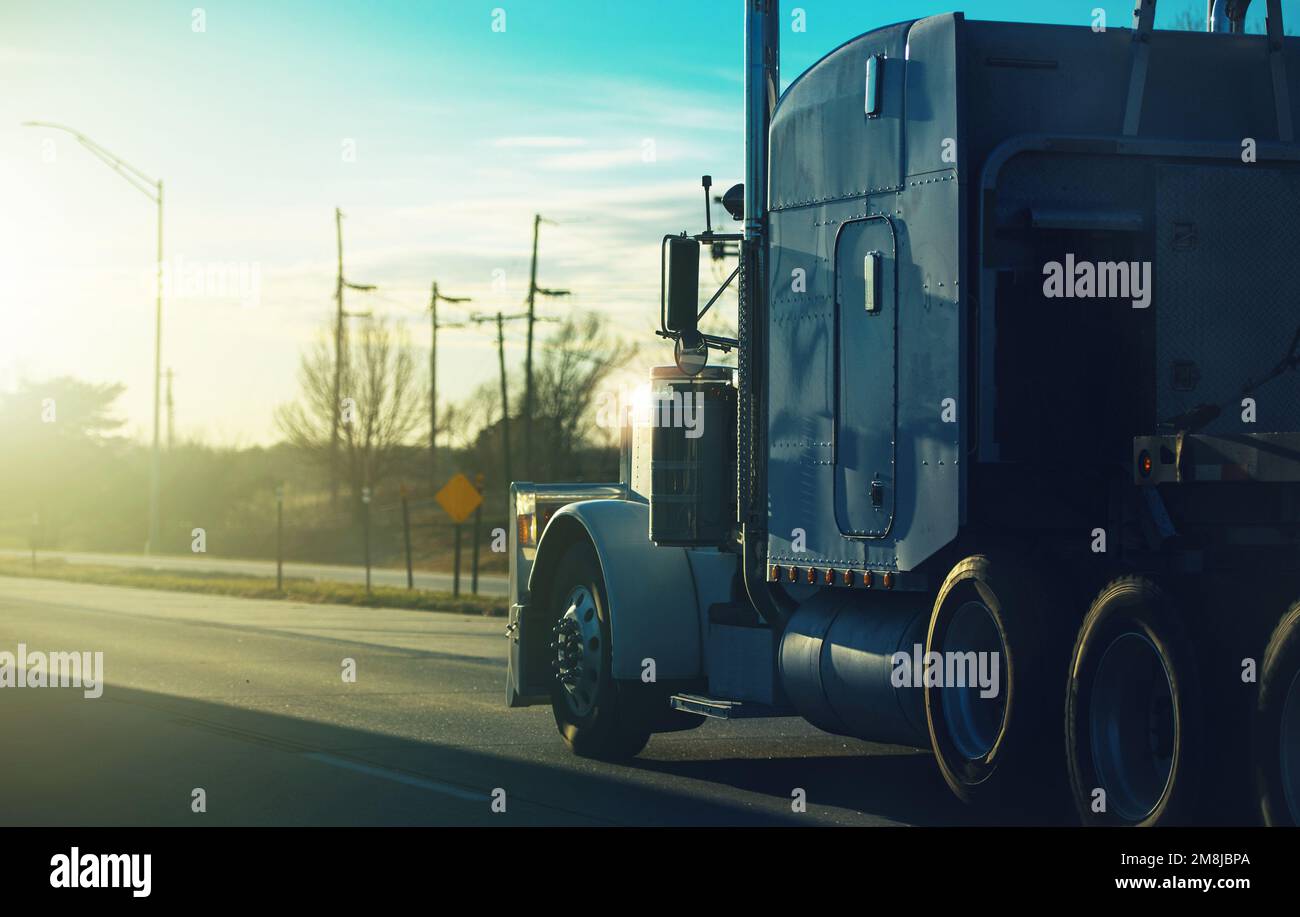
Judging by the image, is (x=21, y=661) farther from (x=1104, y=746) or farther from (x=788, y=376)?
(x=1104, y=746)

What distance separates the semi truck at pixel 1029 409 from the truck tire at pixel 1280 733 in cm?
Result: 1

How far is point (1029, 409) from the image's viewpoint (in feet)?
27.3

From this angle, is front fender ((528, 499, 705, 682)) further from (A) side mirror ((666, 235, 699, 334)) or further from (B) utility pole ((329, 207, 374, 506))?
(B) utility pole ((329, 207, 374, 506))

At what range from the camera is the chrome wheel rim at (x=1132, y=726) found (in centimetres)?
698

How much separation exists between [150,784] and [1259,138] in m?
6.58

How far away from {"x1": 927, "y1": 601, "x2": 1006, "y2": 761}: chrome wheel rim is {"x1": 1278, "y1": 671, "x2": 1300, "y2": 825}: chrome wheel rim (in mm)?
1665

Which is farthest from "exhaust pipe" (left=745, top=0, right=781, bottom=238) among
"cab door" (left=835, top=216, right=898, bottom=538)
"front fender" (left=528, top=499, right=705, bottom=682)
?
"front fender" (left=528, top=499, right=705, bottom=682)

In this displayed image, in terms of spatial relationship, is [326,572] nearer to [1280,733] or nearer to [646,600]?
[646,600]

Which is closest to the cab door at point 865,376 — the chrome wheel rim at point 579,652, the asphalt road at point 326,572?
the chrome wheel rim at point 579,652

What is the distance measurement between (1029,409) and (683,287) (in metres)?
2.65

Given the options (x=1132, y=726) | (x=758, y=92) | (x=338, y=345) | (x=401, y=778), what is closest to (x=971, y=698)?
(x=1132, y=726)

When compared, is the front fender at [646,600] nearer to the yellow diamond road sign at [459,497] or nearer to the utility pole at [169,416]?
the yellow diamond road sign at [459,497]

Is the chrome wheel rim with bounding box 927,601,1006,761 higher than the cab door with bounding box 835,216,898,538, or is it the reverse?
the cab door with bounding box 835,216,898,538

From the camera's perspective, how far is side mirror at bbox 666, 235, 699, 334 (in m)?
10.4
